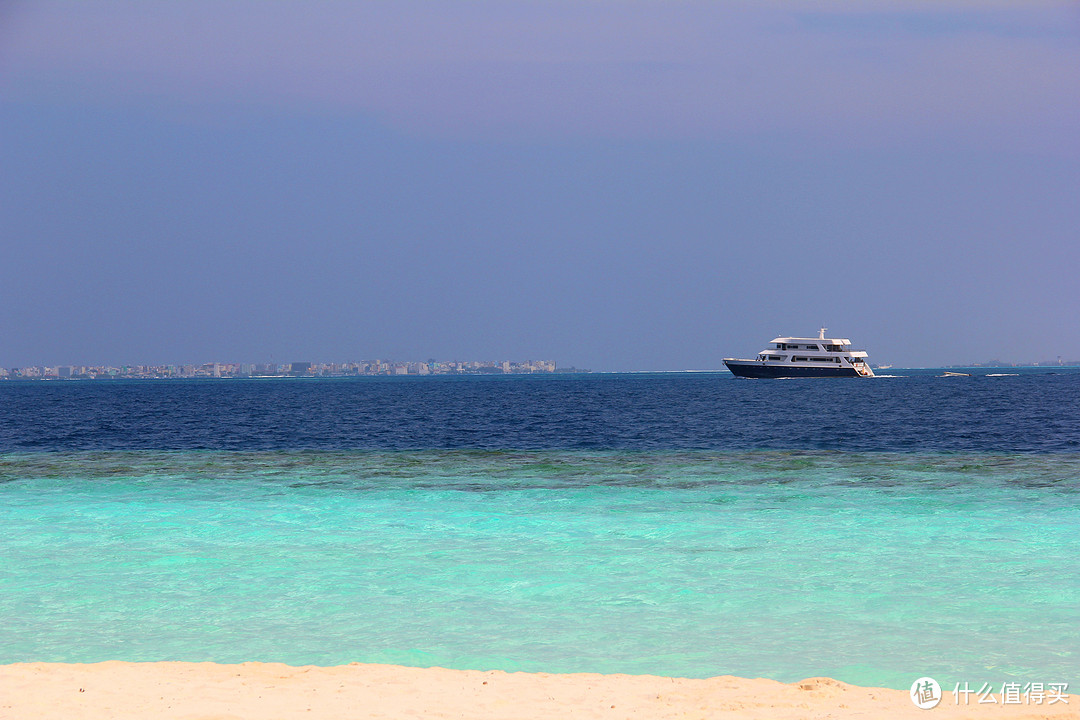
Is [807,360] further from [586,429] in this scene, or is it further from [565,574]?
[565,574]

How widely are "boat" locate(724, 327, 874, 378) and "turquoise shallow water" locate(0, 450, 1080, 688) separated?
11888 centimetres

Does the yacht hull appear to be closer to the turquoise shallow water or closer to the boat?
the boat

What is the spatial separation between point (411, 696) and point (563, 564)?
20.8ft

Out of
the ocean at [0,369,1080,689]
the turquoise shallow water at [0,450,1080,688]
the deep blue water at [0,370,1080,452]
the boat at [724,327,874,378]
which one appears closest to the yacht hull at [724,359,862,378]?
the boat at [724,327,874,378]

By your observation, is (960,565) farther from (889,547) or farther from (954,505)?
(954,505)

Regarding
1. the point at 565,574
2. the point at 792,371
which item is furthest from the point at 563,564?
the point at 792,371

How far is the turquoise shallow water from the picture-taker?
9.31 meters

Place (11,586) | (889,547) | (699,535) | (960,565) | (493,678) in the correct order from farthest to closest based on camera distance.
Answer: (699,535) → (889,547) → (960,565) → (11,586) → (493,678)

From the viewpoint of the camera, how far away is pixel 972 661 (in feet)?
28.8

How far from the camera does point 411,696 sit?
734cm

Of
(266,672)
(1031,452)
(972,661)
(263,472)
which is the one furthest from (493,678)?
A: (1031,452)

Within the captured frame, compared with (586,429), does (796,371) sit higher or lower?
higher

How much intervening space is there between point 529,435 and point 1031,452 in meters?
21.7

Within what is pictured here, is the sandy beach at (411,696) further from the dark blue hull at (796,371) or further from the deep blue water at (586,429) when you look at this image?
the dark blue hull at (796,371)
